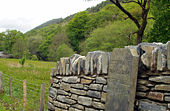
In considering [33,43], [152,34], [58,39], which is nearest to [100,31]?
[152,34]

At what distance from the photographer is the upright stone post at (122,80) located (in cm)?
233

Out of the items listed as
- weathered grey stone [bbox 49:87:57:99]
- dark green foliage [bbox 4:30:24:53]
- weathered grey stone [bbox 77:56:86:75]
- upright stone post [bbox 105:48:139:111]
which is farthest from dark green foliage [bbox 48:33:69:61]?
upright stone post [bbox 105:48:139:111]

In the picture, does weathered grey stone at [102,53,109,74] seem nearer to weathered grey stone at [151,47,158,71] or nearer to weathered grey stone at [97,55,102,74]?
weathered grey stone at [97,55,102,74]

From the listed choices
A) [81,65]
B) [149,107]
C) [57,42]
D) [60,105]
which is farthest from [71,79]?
[57,42]

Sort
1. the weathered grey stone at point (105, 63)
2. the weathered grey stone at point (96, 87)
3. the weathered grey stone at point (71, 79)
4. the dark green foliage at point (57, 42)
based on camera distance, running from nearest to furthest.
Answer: the weathered grey stone at point (105, 63) → the weathered grey stone at point (96, 87) → the weathered grey stone at point (71, 79) → the dark green foliage at point (57, 42)

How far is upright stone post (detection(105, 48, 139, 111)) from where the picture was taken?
2326mm

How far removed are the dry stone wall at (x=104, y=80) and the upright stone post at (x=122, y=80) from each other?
15 mm

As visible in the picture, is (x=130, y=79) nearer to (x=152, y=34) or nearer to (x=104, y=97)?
(x=104, y=97)

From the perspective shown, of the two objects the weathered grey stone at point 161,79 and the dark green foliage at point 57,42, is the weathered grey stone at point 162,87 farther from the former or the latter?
Answer: the dark green foliage at point 57,42

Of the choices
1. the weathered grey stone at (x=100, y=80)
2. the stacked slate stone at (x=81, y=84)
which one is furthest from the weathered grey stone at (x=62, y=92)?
the weathered grey stone at (x=100, y=80)

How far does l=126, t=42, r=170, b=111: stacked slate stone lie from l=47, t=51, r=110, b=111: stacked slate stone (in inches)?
24.8

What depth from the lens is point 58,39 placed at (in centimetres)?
4588

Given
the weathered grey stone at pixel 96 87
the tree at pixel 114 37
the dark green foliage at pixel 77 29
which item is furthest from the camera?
the dark green foliage at pixel 77 29

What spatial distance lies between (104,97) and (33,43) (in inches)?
2437
